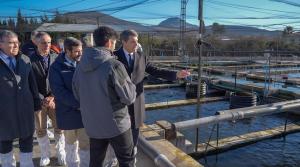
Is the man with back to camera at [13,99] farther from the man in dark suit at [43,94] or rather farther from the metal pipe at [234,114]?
the metal pipe at [234,114]

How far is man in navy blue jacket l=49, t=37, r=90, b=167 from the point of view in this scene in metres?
3.08

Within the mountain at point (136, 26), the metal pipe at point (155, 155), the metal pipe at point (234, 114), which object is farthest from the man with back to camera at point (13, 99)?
the mountain at point (136, 26)

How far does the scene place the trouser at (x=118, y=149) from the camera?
2.50 meters

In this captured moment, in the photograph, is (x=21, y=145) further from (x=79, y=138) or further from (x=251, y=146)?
(x=251, y=146)

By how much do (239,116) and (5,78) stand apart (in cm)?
445

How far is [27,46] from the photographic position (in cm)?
414

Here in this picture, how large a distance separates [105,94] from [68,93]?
2.68 ft

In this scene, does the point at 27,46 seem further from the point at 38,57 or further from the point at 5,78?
the point at 5,78

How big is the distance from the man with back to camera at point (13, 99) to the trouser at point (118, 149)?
861 millimetres

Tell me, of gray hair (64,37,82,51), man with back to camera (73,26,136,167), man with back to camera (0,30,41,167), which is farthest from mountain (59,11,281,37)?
man with back to camera (73,26,136,167)

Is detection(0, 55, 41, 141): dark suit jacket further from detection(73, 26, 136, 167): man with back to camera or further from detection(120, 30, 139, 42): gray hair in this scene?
detection(120, 30, 139, 42): gray hair

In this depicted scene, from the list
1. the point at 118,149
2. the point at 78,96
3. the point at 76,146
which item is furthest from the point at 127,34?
the point at 76,146

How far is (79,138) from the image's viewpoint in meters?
3.22

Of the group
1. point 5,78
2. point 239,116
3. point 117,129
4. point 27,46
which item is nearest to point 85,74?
point 117,129
